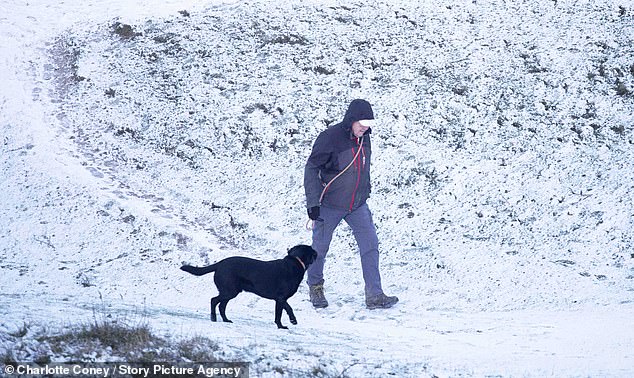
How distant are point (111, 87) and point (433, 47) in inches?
296

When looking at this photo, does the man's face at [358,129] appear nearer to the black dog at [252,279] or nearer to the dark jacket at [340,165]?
the dark jacket at [340,165]

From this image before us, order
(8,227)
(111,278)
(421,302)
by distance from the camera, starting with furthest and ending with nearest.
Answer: (8,227)
(111,278)
(421,302)

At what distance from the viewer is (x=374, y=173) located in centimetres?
1120

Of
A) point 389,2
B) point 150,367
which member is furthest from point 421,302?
point 389,2

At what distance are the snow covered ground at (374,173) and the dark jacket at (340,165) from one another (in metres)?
1.43

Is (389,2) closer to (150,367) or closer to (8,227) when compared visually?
(8,227)

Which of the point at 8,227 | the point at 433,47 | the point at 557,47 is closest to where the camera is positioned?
the point at 8,227

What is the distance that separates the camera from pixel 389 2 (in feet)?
56.1

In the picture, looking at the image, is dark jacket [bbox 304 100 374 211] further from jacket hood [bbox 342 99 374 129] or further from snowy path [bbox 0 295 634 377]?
snowy path [bbox 0 295 634 377]

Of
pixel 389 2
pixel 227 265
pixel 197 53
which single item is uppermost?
pixel 389 2

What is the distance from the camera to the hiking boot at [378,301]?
7613 mm

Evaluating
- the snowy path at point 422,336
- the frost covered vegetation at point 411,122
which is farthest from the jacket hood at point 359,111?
the frost covered vegetation at point 411,122

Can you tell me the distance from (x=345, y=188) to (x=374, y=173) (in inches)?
158

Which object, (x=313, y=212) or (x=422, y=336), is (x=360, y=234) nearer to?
(x=313, y=212)
